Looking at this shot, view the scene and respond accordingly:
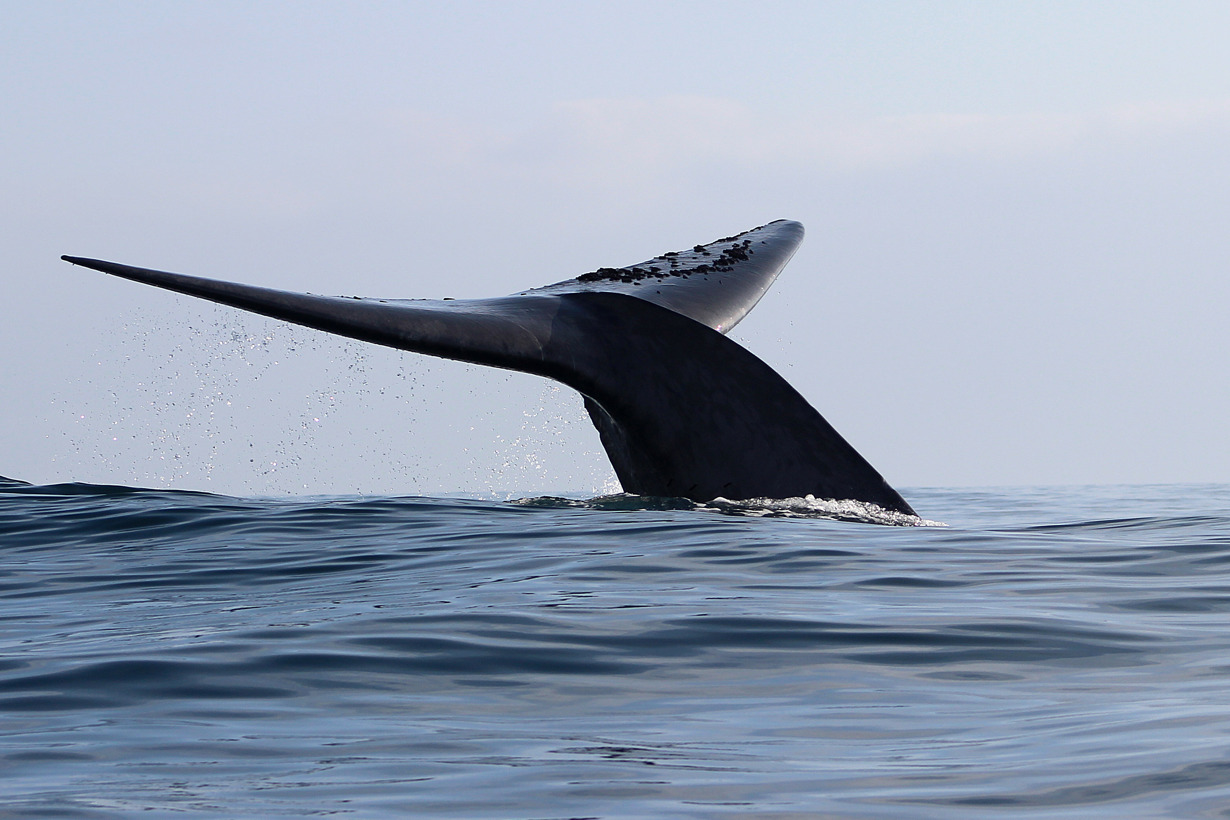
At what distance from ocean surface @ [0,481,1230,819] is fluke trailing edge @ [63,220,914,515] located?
34cm

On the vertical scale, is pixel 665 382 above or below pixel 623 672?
above

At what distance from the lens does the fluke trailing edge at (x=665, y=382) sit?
8.05m

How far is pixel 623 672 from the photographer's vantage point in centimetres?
498

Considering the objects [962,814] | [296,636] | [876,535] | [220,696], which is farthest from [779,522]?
[962,814]

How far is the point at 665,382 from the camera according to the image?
8336 millimetres

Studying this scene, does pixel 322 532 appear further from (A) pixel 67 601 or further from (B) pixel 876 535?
(B) pixel 876 535

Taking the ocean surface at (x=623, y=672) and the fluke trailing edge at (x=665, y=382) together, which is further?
the fluke trailing edge at (x=665, y=382)

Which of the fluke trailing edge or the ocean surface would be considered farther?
the fluke trailing edge

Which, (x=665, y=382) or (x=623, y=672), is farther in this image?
(x=665, y=382)

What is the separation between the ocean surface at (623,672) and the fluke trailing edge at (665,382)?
13.5 inches

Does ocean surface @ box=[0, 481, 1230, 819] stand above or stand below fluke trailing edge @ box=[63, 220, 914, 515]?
below

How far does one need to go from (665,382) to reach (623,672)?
3.54 meters

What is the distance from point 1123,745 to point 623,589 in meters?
3.24

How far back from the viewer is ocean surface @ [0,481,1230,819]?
3.41 meters
